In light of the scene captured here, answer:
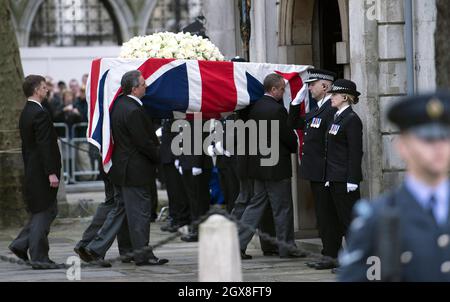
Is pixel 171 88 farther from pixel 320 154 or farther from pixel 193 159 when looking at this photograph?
pixel 193 159

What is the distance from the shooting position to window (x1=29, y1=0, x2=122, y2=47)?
36000 mm

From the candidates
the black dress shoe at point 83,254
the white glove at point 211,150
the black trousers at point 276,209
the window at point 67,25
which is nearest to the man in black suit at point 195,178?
the white glove at point 211,150

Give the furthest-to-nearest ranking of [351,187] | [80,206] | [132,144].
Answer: [80,206]
[132,144]
[351,187]

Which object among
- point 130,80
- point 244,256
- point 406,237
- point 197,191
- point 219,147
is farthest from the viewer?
point 197,191

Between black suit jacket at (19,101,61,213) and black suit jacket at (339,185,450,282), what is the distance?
7315 millimetres

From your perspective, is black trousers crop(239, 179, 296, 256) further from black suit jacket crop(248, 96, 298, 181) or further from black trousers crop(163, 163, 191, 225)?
black trousers crop(163, 163, 191, 225)

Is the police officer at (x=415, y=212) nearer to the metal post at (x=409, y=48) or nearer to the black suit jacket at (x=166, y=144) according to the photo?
the metal post at (x=409, y=48)

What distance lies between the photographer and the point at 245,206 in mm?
13062

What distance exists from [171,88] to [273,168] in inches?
51.5

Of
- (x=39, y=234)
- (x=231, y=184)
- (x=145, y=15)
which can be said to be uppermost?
(x=145, y=15)

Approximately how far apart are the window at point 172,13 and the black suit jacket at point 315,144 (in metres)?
24.9

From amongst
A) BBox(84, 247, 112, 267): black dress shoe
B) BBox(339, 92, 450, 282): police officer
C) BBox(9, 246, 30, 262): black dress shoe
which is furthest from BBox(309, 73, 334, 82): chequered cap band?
BBox(339, 92, 450, 282): police officer

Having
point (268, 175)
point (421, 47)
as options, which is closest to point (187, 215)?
point (268, 175)

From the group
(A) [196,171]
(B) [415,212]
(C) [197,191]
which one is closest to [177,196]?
(C) [197,191]
